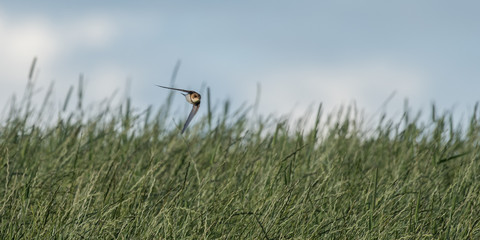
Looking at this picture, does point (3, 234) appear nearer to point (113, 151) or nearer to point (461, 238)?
point (113, 151)

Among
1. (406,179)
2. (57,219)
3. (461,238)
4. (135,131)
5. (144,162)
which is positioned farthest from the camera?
(135,131)

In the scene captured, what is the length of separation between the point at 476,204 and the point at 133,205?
1.46 m

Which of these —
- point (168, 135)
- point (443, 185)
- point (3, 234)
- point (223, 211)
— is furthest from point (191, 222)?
point (168, 135)

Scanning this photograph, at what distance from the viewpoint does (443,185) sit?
11.8 feet

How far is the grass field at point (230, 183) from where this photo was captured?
98.1 inches

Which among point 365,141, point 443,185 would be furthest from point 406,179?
point 365,141

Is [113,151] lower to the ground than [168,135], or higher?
lower

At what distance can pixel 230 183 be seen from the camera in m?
2.66

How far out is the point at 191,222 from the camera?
263cm

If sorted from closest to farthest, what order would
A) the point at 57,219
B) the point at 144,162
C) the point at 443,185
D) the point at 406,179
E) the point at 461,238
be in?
1. the point at 57,219
2. the point at 461,238
3. the point at 406,179
4. the point at 443,185
5. the point at 144,162

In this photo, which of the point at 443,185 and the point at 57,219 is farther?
the point at 443,185

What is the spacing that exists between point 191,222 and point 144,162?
1.36 metres

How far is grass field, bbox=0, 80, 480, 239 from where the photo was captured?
2.49m

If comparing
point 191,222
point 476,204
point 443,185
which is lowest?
point 191,222
